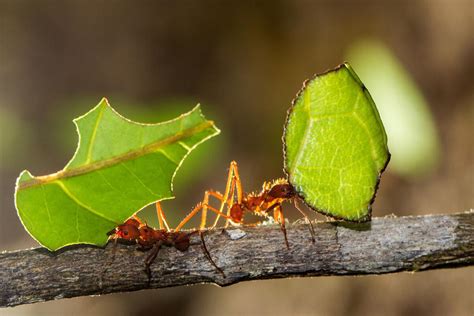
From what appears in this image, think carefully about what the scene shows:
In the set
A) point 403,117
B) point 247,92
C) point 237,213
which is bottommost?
point 237,213

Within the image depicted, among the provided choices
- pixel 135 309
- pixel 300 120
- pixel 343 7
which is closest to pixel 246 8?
pixel 343 7

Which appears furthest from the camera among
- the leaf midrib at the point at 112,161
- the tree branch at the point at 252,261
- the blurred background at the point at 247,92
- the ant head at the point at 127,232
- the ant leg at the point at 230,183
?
the blurred background at the point at 247,92

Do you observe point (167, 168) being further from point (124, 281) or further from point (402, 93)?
point (402, 93)

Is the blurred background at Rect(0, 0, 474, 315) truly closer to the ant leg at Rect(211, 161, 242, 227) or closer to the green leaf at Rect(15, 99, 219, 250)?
the ant leg at Rect(211, 161, 242, 227)

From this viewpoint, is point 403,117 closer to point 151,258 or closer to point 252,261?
point 252,261

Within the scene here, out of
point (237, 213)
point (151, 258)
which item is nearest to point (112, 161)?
point (151, 258)

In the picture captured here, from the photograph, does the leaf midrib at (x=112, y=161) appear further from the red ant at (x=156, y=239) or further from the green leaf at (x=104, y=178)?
the red ant at (x=156, y=239)

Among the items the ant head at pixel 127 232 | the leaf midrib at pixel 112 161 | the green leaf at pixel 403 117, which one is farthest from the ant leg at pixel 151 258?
the green leaf at pixel 403 117

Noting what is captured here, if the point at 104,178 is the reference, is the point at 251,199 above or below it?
above
